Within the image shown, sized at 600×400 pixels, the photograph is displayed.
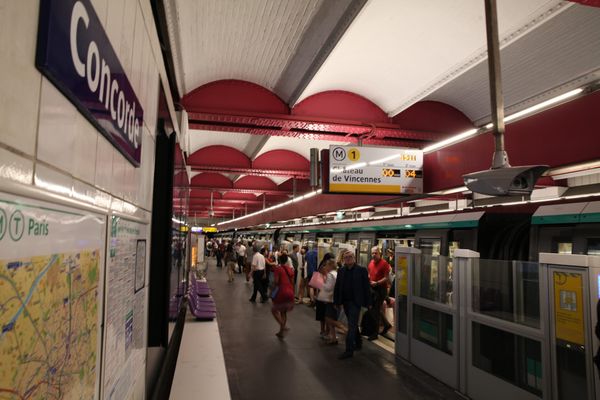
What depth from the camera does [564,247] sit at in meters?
6.05

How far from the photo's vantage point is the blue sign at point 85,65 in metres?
0.85

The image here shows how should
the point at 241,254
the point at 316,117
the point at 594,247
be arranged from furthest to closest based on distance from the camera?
the point at 241,254 → the point at 316,117 → the point at 594,247

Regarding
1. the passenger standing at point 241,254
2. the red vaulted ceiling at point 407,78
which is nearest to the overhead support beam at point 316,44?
the red vaulted ceiling at point 407,78

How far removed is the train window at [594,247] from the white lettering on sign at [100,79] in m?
5.92

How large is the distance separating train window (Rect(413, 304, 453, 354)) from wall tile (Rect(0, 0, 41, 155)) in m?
5.74

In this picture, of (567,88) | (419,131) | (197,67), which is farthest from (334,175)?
(567,88)

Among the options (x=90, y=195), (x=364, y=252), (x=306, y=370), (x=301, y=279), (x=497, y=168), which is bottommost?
(x=306, y=370)

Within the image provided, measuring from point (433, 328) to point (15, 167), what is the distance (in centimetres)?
612

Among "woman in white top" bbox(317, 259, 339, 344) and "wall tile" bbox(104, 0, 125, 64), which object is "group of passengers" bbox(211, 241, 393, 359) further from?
"wall tile" bbox(104, 0, 125, 64)

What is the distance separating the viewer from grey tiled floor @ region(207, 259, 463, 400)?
519 cm

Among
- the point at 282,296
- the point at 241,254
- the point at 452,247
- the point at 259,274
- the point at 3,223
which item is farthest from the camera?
the point at 241,254

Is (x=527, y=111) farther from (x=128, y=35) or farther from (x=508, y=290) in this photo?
(x=128, y=35)

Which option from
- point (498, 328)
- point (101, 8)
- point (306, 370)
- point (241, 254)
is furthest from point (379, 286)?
point (241, 254)

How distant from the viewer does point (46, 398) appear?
35.0 inches
